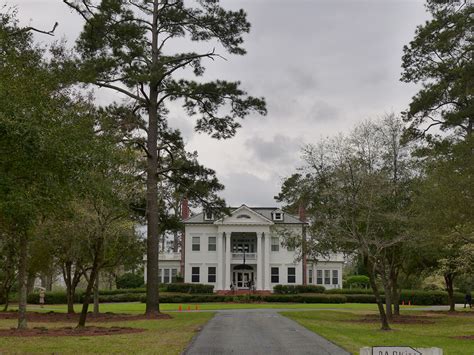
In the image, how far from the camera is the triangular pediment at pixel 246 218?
6009 centimetres

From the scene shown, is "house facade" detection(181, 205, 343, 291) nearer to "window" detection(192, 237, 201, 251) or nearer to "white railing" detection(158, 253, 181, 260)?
"window" detection(192, 237, 201, 251)

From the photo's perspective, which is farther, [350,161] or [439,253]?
[439,253]

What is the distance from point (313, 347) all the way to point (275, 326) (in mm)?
7534

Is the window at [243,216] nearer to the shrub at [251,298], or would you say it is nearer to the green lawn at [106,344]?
the shrub at [251,298]

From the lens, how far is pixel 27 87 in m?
11.9

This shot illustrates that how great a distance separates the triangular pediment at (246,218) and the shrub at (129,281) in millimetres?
10988

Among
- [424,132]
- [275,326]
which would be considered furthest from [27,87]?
[424,132]

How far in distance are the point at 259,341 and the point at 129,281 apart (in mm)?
48379

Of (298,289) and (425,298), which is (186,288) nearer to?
(298,289)

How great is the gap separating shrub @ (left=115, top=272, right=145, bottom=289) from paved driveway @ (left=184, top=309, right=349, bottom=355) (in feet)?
138

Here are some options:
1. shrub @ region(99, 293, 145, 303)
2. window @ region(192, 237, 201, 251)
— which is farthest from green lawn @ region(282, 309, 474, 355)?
window @ region(192, 237, 201, 251)

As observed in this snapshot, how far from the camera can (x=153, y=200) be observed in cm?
3000

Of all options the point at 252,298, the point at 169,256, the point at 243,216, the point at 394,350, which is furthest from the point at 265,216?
the point at 394,350

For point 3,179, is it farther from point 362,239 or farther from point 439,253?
point 439,253
